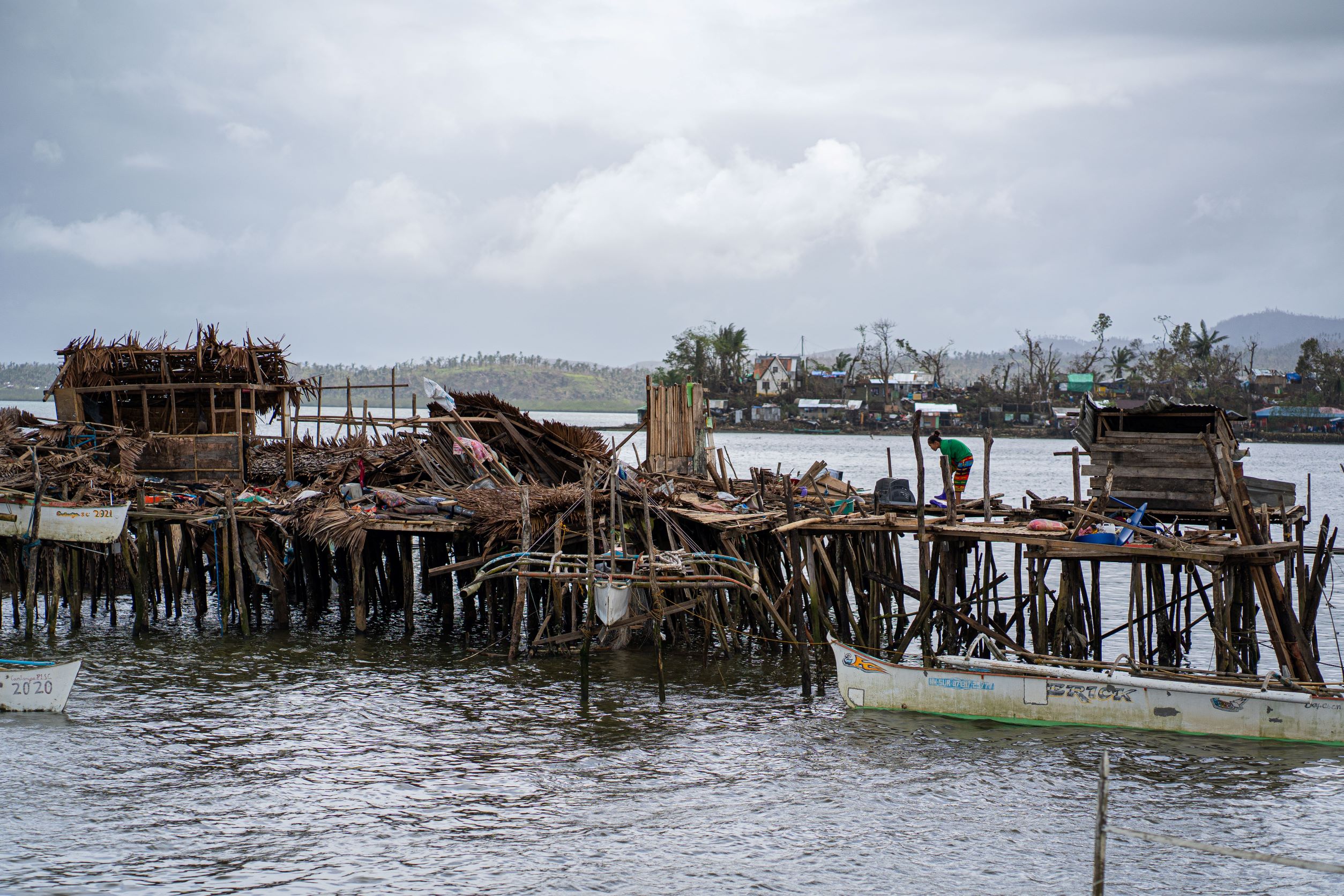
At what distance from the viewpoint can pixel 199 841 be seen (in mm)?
10219

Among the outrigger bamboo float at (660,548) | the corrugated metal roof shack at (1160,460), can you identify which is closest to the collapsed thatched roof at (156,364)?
the outrigger bamboo float at (660,548)

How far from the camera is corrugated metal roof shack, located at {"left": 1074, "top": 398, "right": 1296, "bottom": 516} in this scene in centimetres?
1534

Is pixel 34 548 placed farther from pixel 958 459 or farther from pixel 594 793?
pixel 958 459

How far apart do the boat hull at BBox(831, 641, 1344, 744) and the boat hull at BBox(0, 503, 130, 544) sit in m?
11.0

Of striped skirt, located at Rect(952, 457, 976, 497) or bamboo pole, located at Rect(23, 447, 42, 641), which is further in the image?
bamboo pole, located at Rect(23, 447, 42, 641)

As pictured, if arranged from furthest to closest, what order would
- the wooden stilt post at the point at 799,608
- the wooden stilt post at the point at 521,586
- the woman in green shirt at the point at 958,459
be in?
the woman in green shirt at the point at 958,459
the wooden stilt post at the point at 521,586
the wooden stilt post at the point at 799,608

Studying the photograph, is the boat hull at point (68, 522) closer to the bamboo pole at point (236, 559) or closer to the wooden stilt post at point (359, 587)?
the bamboo pole at point (236, 559)

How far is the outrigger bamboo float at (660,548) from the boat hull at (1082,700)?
0.10 ft

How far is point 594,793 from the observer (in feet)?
38.1

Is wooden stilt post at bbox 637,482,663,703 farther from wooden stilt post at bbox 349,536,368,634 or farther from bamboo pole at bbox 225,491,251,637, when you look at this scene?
bamboo pole at bbox 225,491,251,637

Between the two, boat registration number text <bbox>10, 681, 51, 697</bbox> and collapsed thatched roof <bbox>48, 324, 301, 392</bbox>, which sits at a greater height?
collapsed thatched roof <bbox>48, 324, 301, 392</bbox>

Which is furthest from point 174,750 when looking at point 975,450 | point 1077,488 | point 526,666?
point 975,450

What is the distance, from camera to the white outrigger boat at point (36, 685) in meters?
13.4

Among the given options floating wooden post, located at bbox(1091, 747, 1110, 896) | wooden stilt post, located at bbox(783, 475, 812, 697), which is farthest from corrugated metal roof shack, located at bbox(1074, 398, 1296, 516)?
floating wooden post, located at bbox(1091, 747, 1110, 896)
